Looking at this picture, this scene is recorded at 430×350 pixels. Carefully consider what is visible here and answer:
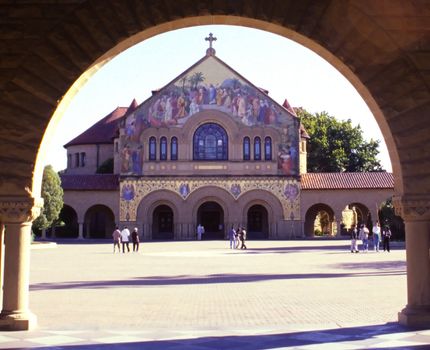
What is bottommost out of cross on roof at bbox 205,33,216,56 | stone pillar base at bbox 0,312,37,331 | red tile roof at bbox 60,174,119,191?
stone pillar base at bbox 0,312,37,331

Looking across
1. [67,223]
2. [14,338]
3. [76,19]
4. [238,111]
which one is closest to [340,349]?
[14,338]

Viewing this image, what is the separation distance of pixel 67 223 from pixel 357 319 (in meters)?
50.2

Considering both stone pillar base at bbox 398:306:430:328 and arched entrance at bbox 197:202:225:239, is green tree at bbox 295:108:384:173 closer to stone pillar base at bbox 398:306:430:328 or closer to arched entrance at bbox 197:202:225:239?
arched entrance at bbox 197:202:225:239

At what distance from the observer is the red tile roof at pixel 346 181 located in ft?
171

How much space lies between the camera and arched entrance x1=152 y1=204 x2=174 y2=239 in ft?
176

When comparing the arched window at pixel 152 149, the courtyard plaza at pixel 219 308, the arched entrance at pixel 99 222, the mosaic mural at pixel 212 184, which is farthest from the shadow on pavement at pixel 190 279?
the arched entrance at pixel 99 222

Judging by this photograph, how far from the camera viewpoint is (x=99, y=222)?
194 ft

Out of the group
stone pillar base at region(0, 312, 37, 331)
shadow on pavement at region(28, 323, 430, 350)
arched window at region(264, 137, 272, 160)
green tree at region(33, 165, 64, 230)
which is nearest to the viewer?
shadow on pavement at region(28, 323, 430, 350)

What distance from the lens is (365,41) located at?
9016 millimetres

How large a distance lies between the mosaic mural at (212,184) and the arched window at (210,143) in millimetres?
2254

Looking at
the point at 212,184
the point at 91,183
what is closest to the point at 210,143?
the point at 212,184

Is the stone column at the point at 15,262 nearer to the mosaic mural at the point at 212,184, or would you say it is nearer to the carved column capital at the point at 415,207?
the carved column capital at the point at 415,207

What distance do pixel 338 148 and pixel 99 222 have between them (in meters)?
31.3

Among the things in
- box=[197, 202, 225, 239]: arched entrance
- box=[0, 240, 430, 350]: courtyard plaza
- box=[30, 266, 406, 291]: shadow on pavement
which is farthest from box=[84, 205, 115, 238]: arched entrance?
box=[30, 266, 406, 291]: shadow on pavement
